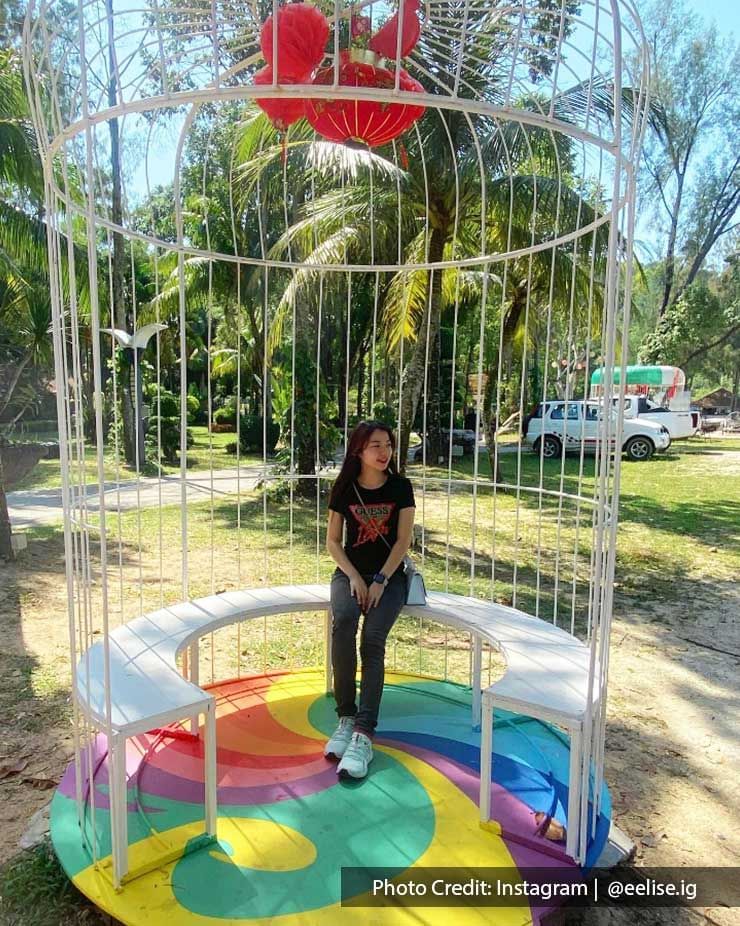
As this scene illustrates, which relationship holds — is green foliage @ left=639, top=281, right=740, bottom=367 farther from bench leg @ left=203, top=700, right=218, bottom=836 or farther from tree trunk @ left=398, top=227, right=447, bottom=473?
bench leg @ left=203, top=700, right=218, bottom=836

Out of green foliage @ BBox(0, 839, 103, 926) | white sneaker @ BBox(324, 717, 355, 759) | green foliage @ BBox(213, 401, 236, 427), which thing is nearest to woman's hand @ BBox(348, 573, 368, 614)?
white sneaker @ BBox(324, 717, 355, 759)

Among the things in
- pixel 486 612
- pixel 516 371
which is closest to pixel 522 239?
pixel 486 612

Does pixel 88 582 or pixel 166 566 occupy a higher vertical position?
pixel 88 582

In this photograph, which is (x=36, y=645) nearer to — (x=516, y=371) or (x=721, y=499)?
(x=721, y=499)

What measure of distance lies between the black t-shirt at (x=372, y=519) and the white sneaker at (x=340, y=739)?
0.73 meters

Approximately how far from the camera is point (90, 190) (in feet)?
6.31

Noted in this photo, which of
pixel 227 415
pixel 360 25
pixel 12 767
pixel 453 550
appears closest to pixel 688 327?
pixel 227 415

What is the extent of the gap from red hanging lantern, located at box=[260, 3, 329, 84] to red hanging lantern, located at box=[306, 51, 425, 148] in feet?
0.40

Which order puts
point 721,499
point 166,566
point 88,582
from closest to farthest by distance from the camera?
point 88,582
point 166,566
point 721,499

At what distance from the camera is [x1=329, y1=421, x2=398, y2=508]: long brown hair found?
336 cm

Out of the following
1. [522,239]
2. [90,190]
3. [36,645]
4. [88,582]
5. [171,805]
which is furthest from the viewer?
[522,239]

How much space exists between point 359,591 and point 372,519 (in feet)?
1.24

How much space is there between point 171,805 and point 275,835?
49cm

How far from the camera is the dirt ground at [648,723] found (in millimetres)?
2811
